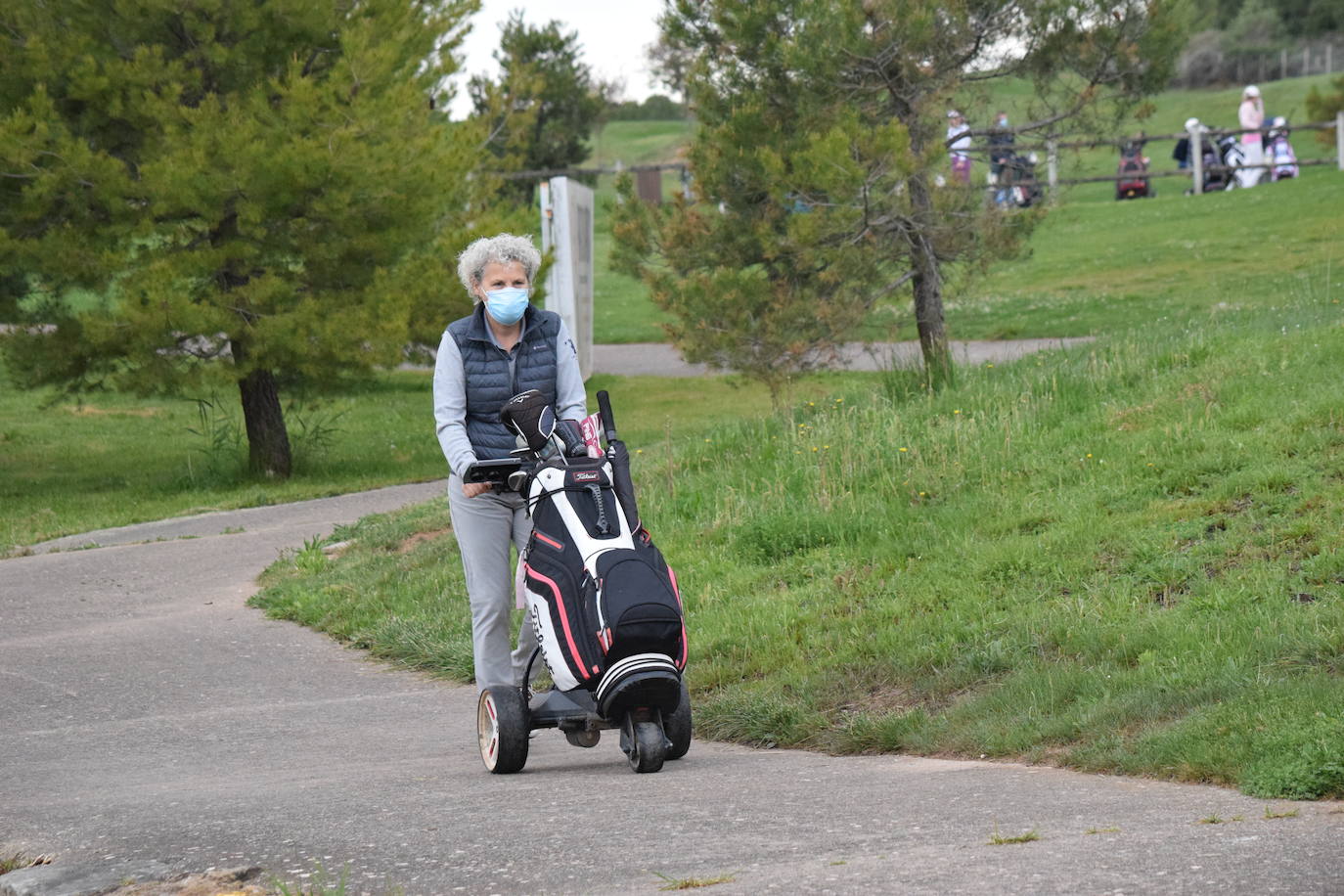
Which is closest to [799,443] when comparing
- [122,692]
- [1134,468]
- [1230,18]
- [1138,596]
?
[1134,468]

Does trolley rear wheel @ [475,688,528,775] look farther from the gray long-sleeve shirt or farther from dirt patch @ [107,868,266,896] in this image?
dirt patch @ [107,868,266,896]

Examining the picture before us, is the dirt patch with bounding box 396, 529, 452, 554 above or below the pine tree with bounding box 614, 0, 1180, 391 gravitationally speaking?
below

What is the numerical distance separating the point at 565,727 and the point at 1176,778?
2.17m

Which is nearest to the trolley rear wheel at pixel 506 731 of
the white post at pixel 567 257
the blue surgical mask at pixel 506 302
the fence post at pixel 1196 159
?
the blue surgical mask at pixel 506 302

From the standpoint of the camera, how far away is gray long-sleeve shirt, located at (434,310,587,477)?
587 cm

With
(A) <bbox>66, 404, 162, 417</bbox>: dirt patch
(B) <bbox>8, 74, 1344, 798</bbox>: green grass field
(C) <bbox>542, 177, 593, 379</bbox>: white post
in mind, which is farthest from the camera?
(A) <bbox>66, 404, 162, 417</bbox>: dirt patch

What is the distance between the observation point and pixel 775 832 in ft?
14.5

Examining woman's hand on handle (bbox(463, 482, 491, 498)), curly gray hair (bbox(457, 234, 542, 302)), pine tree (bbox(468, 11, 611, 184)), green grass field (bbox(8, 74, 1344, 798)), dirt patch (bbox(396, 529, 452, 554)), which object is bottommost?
dirt patch (bbox(396, 529, 452, 554))

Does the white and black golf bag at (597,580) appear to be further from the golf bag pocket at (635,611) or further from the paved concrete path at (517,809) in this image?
the paved concrete path at (517,809)

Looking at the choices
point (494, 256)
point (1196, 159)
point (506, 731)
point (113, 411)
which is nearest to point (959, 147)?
point (494, 256)

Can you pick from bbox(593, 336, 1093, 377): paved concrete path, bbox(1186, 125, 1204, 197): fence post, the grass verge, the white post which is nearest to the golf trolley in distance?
the grass verge

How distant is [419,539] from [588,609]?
6908 mm

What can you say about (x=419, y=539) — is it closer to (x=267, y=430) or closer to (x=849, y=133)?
(x=849, y=133)

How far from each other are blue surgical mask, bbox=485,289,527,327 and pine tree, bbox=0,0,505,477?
10.8m
